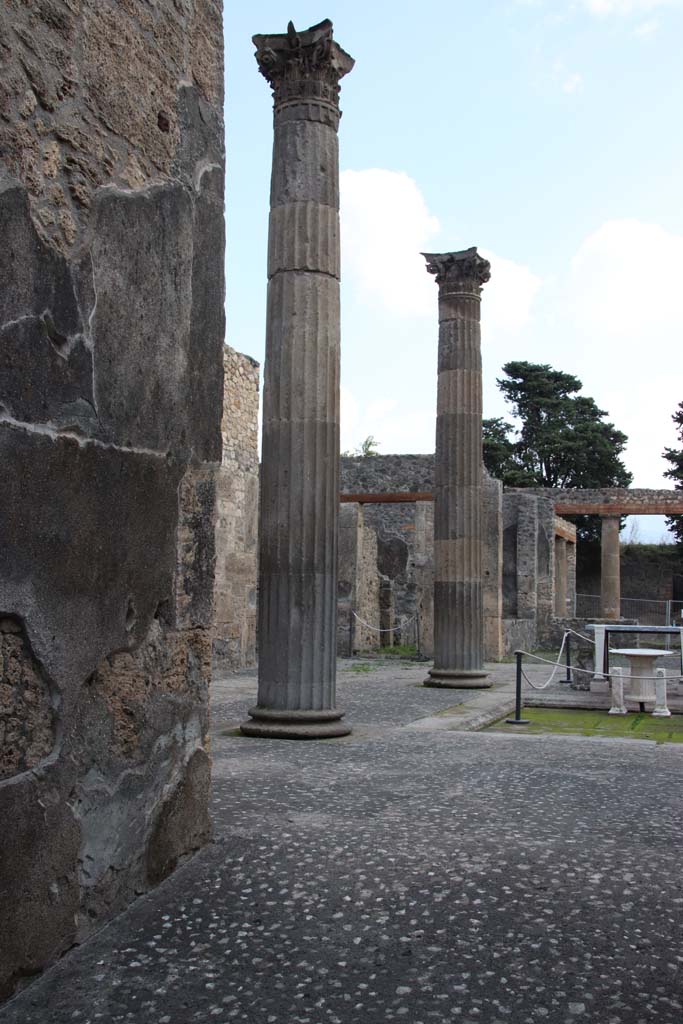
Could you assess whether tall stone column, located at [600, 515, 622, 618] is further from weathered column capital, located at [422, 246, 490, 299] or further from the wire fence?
weathered column capital, located at [422, 246, 490, 299]

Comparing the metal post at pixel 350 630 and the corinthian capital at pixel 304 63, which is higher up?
the corinthian capital at pixel 304 63

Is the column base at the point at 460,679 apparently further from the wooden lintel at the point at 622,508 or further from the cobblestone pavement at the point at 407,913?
the wooden lintel at the point at 622,508

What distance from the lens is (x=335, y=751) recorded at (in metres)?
5.81

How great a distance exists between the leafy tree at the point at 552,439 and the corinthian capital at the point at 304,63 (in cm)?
3309

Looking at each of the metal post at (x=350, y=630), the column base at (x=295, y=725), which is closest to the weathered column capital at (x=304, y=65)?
the column base at (x=295, y=725)

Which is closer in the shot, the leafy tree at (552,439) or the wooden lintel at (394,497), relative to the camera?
the wooden lintel at (394,497)

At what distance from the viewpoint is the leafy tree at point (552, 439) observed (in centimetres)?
4059

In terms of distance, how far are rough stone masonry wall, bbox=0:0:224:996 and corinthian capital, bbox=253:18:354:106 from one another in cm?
374

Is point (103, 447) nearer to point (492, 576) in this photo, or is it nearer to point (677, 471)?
point (492, 576)

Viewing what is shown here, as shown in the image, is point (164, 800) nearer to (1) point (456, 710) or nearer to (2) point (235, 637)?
(1) point (456, 710)

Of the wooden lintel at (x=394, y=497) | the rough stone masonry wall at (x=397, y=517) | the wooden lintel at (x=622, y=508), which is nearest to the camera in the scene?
the wooden lintel at (x=394, y=497)

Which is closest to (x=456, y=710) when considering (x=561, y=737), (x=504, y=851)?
(x=561, y=737)

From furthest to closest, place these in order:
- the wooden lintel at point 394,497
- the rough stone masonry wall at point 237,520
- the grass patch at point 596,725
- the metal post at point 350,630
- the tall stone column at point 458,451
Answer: the wooden lintel at point 394,497 < the metal post at point 350,630 < the rough stone masonry wall at point 237,520 < the tall stone column at point 458,451 < the grass patch at point 596,725

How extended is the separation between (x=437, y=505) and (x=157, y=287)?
887cm
